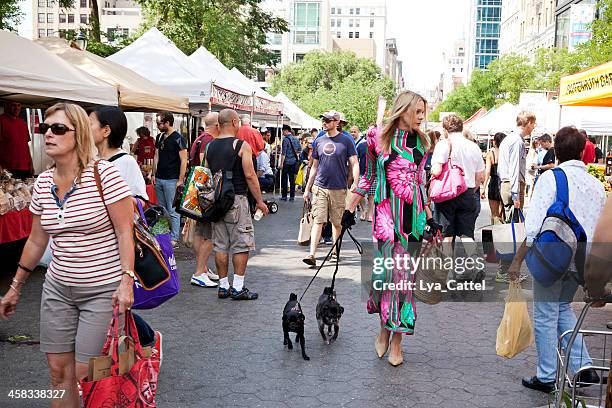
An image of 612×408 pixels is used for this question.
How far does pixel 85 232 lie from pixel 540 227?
285 cm

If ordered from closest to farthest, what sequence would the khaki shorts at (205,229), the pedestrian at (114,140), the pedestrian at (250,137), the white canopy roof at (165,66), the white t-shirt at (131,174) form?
the pedestrian at (114,140), the white t-shirt at (131,174), the khaki shorts at (205,229), the pedestrian at (250,137), the white canopy roof at (165,66)

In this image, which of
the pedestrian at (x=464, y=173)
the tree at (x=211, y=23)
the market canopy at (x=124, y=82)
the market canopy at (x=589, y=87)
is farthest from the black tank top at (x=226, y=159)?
the tree at (x=211, y=23)

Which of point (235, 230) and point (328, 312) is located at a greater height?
point (235, 230)

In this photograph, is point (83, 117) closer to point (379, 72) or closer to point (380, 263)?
point (380, 263)

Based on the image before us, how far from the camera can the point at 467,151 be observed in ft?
28.2

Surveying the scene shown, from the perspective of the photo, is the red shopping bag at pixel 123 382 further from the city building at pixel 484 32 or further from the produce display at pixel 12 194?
the city building at pixel 484 32

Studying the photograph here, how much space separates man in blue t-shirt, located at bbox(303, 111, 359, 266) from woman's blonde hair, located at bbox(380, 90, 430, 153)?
12.8ft

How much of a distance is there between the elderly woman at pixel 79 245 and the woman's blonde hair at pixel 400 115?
7.92 feet

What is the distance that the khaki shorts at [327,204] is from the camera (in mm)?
9586

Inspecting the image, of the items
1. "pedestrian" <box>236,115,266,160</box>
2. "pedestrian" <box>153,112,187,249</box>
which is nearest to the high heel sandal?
"pedestrian" <box>153,112,187,249</box>

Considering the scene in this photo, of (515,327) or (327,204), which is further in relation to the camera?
(327,204)

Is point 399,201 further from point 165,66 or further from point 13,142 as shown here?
point 165,66

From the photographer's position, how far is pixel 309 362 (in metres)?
5.52

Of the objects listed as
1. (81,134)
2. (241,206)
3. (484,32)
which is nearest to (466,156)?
(241,206)
